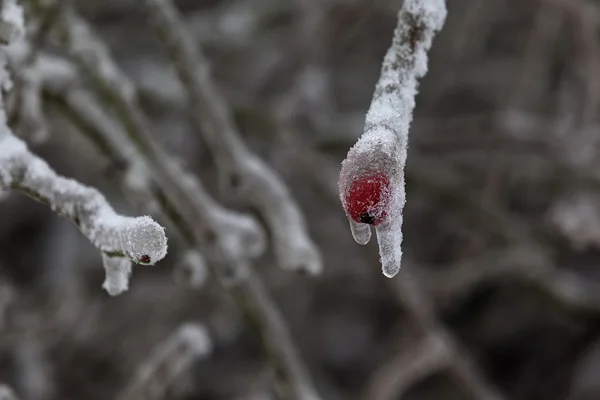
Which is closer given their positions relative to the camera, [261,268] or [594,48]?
[594,48]

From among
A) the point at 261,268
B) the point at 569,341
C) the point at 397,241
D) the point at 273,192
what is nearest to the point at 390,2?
the point at 261,268

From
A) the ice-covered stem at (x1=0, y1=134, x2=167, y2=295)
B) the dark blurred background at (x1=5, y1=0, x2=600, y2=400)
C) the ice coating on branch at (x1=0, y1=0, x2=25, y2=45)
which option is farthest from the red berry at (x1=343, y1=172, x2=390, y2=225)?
the dark blurred background at (x1=5, y1=0, x2=600, y2=400)

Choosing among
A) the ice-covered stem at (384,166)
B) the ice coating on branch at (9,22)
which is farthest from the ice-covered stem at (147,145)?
the ice-covered stem at (384,166)

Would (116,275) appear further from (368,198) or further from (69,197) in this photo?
(368,198)

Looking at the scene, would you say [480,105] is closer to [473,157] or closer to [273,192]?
[473,157]

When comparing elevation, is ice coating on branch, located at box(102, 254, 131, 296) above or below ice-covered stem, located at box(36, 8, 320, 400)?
below

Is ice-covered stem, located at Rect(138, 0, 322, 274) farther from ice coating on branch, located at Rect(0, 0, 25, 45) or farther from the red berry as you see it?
the red berry
